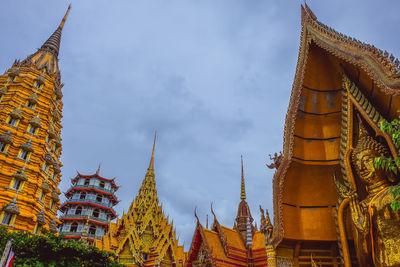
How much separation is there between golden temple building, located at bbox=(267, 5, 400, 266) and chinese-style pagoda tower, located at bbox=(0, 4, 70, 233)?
16.6m

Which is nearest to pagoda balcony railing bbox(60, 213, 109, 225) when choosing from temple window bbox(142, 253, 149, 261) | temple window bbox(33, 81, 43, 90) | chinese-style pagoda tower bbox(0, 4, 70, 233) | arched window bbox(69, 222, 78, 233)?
arched window bbox(69, 222, 78, 233)

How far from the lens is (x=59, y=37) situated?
105 ft

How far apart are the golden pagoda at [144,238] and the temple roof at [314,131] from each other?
18.6 metres

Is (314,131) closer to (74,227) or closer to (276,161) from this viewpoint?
(276,161)

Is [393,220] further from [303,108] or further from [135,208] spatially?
[135,208]

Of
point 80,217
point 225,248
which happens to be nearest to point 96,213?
point 80,217

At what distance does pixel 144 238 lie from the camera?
2845 cm

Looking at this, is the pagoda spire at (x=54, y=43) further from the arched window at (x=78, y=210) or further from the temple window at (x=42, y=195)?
the arched window at (x=78, y=210)

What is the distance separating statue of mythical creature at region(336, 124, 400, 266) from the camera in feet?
20.8

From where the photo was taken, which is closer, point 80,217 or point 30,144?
point 30,144

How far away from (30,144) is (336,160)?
64.4 ft

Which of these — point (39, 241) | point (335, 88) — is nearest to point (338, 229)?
point (335, 88)

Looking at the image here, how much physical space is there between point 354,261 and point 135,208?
27072 millimetres

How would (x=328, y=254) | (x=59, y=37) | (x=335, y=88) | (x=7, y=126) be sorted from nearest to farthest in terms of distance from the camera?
(x=328, y=254)
(x=335, y=88)
(x=7, y=126)
(x=59, y=37)
